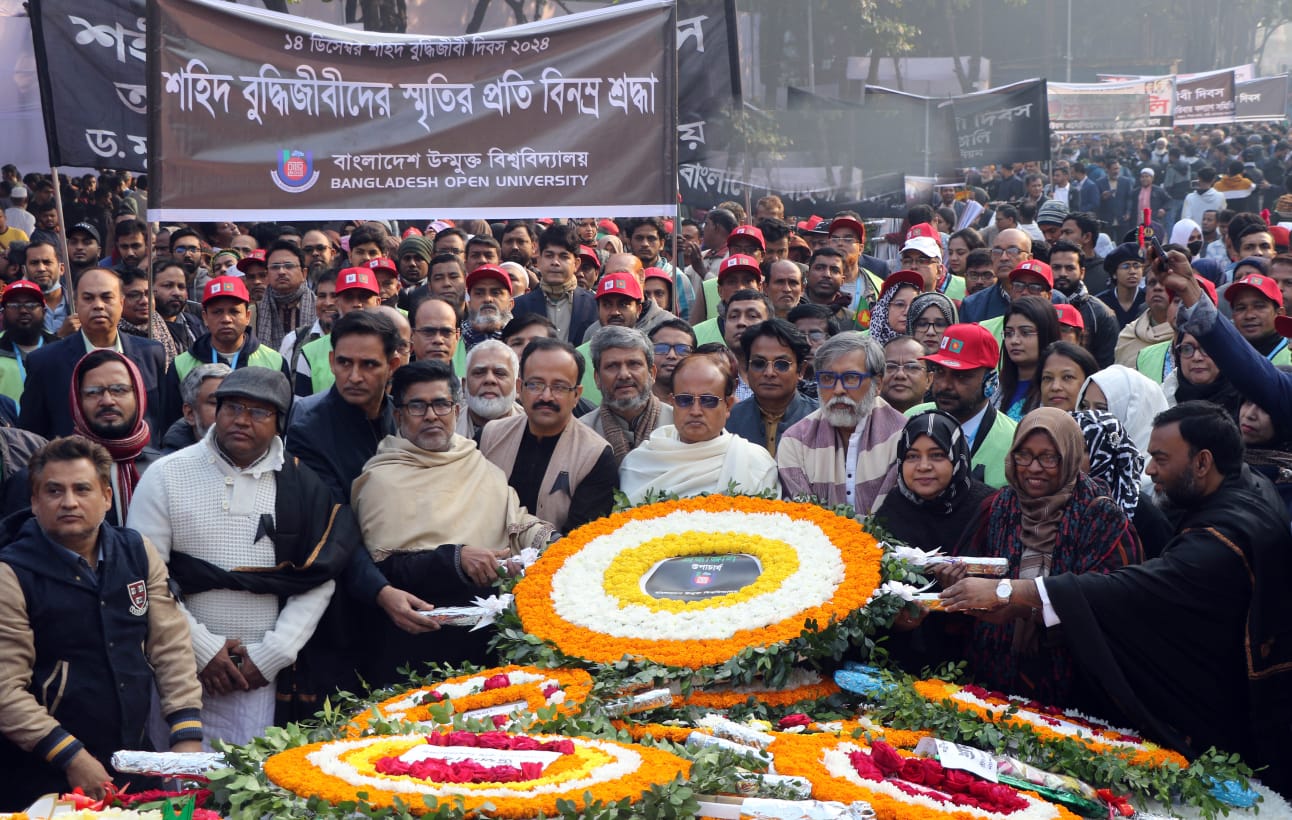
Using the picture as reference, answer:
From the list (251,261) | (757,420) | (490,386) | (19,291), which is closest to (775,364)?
(757,420)

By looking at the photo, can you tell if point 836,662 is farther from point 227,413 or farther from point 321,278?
point 321,278

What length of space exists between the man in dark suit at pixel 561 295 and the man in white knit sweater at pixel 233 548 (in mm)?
3734

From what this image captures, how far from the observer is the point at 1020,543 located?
5332 mm

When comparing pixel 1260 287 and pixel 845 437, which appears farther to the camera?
pixel 1260 287

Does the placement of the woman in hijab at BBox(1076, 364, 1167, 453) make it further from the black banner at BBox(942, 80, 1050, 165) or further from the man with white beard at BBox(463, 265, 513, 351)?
the black banner at BBox(942, 80, 1050, 165)

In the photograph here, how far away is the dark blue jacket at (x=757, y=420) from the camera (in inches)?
270

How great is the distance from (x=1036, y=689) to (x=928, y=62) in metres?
47.9

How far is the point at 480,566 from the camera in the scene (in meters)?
5.68

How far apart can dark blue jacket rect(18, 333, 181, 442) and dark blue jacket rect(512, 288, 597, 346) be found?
2.45m

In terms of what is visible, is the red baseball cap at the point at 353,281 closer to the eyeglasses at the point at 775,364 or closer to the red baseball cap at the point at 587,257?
the eyeglasses at the point at 775,364

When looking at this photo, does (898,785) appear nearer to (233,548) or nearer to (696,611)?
(696,611)

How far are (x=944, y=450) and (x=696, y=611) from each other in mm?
1213

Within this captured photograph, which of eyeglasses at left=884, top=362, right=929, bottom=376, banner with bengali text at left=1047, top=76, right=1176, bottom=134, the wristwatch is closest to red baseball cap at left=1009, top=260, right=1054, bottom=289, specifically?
eyeglasses at left=884, top=362, right=929, bottom=376

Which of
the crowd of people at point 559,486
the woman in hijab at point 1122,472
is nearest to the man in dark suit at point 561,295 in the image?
the crowd of people at point 559,486
